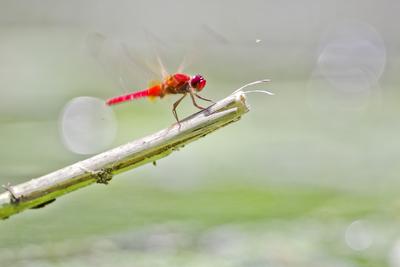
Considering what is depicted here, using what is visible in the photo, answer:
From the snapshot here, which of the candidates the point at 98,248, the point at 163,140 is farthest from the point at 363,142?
the point at 163,140

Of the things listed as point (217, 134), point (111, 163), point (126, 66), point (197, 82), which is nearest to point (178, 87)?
point (197, 82)

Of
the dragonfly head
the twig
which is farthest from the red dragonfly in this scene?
the twig

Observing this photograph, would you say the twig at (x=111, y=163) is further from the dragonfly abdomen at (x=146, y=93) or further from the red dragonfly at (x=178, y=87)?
the dragonfly abdomen at (x=146, y=93)

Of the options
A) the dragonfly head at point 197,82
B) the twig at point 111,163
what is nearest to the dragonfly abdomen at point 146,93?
the dragonfly head at point 197,82

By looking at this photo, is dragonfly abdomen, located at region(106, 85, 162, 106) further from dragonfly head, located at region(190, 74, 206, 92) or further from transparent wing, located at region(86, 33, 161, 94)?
dragonfly head, located at region(190, 74, 206, 92)

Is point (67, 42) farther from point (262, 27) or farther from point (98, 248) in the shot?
point (98, 248)
